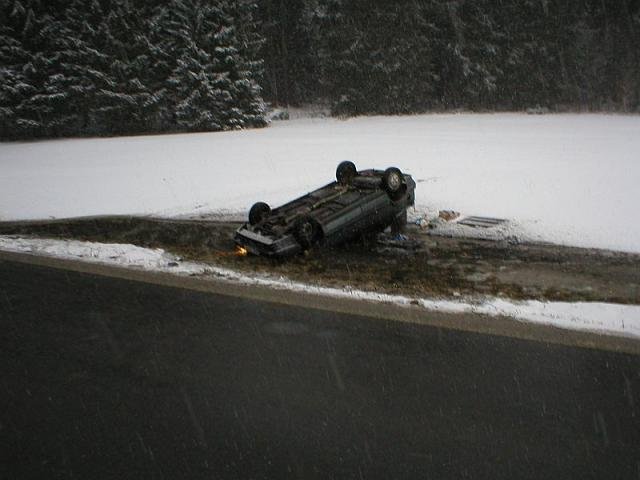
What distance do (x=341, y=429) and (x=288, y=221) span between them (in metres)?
4.78

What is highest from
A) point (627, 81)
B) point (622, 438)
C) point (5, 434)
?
point (627, 81)

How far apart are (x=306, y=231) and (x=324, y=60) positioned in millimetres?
39385

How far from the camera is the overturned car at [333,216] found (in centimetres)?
789

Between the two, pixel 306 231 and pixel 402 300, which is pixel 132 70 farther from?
pixel 402 300

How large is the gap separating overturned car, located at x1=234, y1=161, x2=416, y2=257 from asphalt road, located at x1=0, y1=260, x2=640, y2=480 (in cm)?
213

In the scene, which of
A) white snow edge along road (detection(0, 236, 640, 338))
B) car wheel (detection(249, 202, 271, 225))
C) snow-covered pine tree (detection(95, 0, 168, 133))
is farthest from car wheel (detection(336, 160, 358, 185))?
snow-covered pine tree (detection(95, 0, 168, 133))

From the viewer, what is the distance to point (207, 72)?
121ft

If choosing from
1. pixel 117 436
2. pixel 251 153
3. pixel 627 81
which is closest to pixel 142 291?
pixel 117 436

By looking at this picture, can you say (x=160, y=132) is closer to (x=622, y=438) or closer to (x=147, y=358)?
(x=147, y=358)

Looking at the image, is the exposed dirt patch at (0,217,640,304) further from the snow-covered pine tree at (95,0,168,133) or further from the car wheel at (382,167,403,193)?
the snow-covered pine tree at (95,0,168,133)

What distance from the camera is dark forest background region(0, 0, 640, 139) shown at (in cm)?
3534

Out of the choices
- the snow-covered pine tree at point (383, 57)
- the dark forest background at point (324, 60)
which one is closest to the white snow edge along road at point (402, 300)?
the dark forest background at point (324, 60)

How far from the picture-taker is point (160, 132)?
124 ft

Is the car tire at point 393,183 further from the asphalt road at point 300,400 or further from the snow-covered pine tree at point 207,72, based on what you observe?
the snow-covered pine tree at point 207,72
